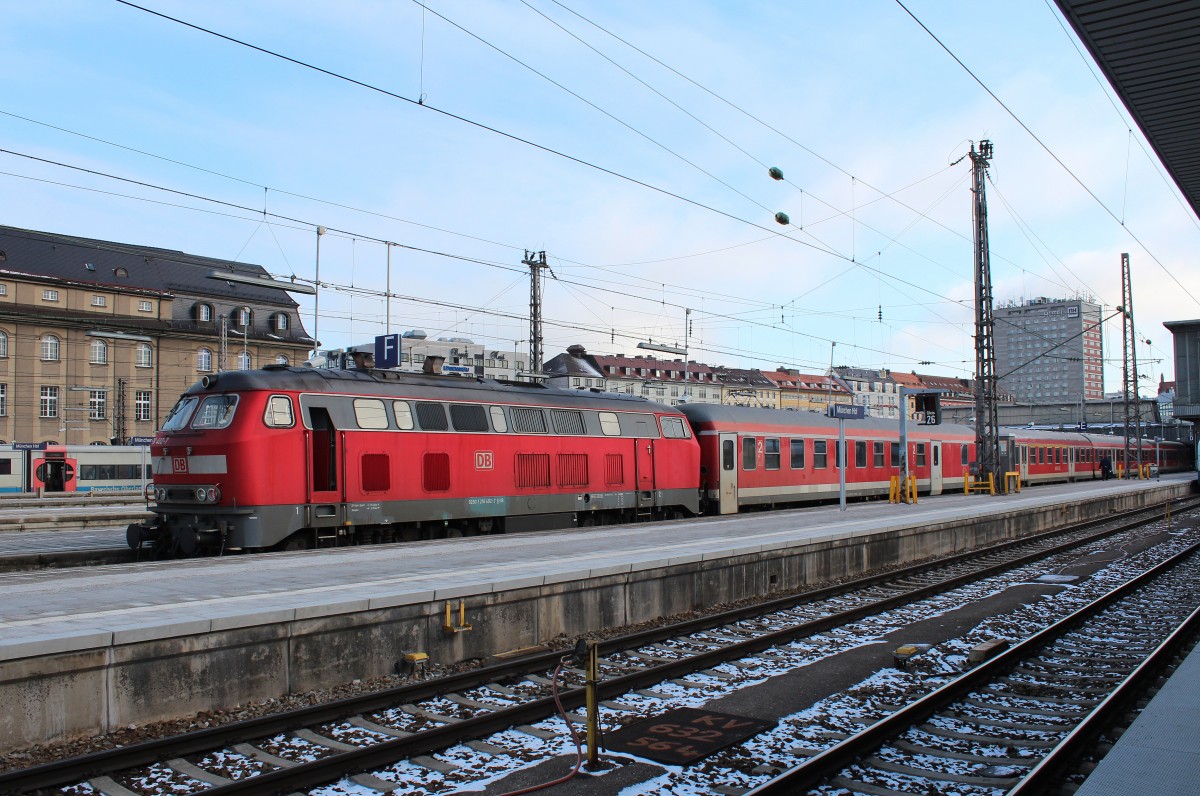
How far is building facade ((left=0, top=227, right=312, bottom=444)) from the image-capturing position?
6303 centimetres

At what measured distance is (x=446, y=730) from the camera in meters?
7.62

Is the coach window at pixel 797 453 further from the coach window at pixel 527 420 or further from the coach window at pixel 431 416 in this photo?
the coach window at pixel 431 416

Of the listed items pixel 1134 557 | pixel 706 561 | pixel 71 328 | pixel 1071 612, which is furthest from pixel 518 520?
pixel 71 328

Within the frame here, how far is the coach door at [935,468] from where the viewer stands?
38.9 meters

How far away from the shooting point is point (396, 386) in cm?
1733

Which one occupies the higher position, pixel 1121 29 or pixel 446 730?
pixel 1121 29

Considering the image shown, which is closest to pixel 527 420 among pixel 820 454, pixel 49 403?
pixel 820 454

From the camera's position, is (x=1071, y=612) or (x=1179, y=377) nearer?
(x=1071, y=612)

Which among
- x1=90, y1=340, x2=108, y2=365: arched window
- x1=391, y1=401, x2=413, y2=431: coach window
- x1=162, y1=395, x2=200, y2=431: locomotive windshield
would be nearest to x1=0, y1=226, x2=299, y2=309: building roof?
x1=90, y1=340, x2=108, y2=365: arched window

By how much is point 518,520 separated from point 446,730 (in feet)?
39.6

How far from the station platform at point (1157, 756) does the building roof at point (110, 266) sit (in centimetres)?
6120

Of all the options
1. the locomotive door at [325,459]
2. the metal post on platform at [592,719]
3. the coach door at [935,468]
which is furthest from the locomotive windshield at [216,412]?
the coach door at [935,468]

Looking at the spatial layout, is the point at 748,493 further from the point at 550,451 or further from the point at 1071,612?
the point at 1071,612

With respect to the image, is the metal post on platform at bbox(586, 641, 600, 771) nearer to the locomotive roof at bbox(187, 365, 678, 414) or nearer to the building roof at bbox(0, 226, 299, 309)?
the locomotive roof at bbox(187, 365, 678, 414)
